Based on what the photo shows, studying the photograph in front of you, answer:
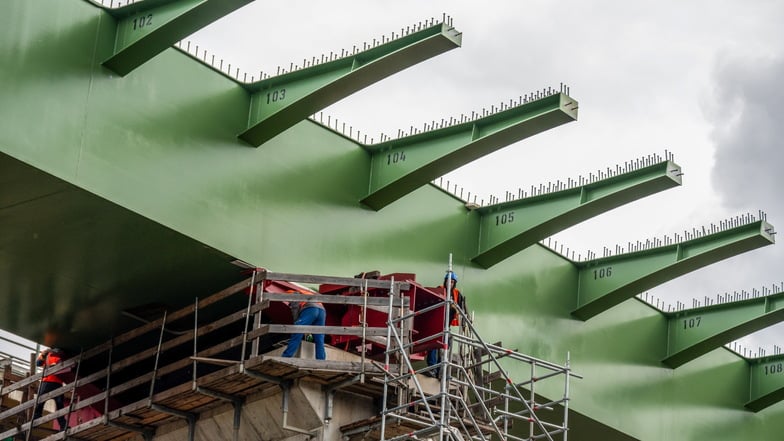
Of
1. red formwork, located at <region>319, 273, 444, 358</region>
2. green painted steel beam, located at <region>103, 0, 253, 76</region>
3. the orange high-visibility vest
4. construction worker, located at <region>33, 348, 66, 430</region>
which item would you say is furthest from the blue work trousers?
the orange high-visibility vest

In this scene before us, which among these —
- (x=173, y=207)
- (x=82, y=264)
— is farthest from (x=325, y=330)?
(x=82, y=264)

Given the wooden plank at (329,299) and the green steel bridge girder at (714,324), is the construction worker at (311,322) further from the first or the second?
the green steel bridge girder at (714,324)

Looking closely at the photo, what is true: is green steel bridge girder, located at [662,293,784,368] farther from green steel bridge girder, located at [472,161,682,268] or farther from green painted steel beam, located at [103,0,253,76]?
green painted steel beam, located at [103,0,253,76]

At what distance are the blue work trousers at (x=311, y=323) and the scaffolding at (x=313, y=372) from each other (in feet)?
0.92

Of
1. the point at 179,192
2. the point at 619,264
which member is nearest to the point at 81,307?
the point at 179,192

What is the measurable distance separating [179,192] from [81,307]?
3.90 metres

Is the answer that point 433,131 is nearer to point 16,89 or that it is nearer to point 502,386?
point 502,386

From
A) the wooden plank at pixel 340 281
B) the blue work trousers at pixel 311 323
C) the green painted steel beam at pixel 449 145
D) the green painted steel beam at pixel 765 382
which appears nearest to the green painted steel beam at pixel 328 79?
the green painted steel beam at pixel 449 145

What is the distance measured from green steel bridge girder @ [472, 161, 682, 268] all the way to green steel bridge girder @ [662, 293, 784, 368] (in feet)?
19.3

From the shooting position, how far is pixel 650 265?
2730 centimetres

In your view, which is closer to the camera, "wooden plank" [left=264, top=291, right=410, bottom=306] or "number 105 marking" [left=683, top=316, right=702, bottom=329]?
"wooden plank" [left=264, top=291, right=410, bottom=306]

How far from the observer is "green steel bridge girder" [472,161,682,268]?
78.9 ft

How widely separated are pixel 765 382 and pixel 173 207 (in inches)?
707

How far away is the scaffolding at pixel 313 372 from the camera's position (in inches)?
781
